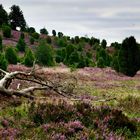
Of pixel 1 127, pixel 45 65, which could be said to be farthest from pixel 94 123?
pixel 45 65

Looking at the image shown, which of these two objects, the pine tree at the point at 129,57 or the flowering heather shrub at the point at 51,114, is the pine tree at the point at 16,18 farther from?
the flowering heather shrub at the point at 51,114

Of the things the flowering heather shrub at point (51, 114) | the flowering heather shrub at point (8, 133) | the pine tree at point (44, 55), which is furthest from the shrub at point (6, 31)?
the flowering heather shrub at point (8, 133)

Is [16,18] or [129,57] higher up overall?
[16,18]

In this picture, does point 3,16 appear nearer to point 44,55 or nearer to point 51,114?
point 44,55

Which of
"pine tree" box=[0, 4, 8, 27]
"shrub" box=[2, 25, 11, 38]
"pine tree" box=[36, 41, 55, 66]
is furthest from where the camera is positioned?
"pine tree" box=[0, 4, 8, 27]

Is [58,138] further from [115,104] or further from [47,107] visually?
[115,104]

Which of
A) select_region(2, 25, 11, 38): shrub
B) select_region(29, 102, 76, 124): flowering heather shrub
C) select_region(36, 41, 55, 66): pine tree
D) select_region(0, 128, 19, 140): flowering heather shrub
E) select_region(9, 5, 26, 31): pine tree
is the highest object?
select_region(9, 5, 26, 31): pine tree

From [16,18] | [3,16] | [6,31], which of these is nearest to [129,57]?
[6,31]

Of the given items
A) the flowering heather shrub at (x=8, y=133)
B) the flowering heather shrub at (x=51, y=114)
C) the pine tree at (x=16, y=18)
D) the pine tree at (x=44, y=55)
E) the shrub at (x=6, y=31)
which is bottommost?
the pine tree at (x=44, y=55)

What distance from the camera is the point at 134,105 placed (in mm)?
17625

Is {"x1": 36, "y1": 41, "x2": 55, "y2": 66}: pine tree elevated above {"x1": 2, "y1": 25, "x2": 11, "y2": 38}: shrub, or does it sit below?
below

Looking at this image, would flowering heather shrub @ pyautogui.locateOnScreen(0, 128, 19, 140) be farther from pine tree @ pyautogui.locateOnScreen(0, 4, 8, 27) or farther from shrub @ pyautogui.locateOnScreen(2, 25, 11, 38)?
pine tree @ pyautogui.locateOnScreen(0, 4, 8, 27)

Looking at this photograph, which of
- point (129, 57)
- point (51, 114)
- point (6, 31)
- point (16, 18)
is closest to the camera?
point (51, 114)

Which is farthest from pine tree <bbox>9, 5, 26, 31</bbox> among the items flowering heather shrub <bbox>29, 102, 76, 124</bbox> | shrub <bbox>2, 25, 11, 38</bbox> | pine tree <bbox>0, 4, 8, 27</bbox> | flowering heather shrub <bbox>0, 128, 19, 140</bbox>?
flowering heather shrub <bbox>0, 128, 19, 140</bbox>
